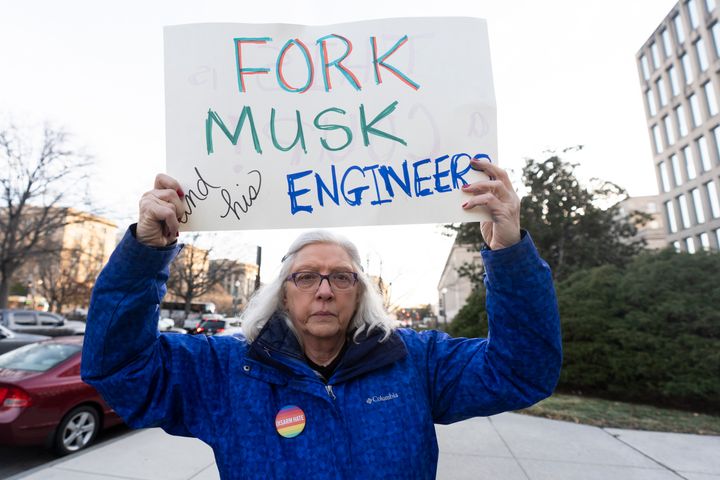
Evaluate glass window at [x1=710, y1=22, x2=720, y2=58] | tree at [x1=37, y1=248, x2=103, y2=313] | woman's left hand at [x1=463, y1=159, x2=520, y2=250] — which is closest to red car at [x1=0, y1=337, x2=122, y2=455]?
woman's left hand at [x1=463, y1=159, x2=520, y2=250]

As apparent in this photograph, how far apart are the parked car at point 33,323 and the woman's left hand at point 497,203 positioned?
14894 mm

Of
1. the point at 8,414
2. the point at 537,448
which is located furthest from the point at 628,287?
the point at 8,414

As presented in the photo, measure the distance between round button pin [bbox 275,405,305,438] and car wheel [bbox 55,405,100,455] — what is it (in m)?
5.24

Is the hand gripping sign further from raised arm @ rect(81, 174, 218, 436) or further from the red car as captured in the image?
the red car

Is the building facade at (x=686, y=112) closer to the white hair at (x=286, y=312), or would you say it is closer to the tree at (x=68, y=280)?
the white hair at (x=286, y=312)

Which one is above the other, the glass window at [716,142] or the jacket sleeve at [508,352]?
the glass window at [716,142]

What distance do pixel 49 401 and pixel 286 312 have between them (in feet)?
16.0

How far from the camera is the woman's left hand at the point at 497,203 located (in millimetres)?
1354

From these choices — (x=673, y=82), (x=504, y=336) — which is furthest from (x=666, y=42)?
(x=504, y=336)

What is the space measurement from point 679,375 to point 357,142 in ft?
27.2

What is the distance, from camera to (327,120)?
166 cm

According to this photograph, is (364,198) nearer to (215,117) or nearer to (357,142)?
(357,142)

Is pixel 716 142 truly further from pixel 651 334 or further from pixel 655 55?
pixel 651 334

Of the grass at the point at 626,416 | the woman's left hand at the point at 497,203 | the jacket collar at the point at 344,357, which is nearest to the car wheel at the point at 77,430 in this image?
the jacket collar at the point at 344,357
